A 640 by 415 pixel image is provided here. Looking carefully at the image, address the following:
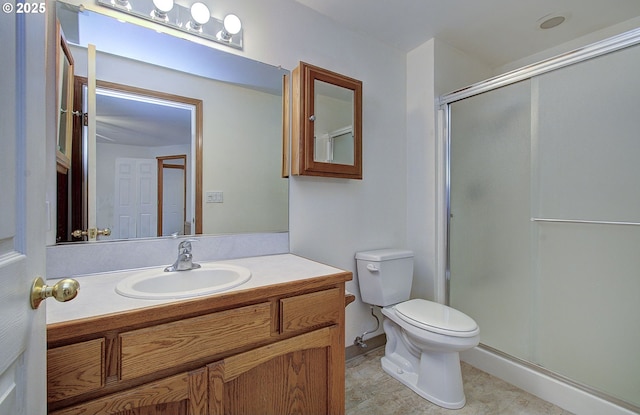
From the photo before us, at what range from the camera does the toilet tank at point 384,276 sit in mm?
1823

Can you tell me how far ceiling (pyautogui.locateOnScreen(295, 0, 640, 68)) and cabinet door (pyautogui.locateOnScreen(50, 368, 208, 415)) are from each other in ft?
6.51

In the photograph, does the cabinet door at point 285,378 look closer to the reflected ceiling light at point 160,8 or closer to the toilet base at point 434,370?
the toilet base at point 434,370

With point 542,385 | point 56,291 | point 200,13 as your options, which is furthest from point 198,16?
point 542,385

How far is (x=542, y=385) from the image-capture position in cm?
160

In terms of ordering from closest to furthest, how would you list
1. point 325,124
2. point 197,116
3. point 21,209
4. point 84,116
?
1. point 21,209
2. point 84,116
3. point 197,116
4. point 325,124

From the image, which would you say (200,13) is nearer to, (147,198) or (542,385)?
(147,198)

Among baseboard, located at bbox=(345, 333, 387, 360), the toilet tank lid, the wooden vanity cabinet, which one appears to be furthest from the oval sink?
baseboard, located at bbox=(345, 333, 387, 360)

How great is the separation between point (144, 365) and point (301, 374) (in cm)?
55

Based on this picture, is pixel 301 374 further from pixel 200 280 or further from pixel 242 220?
pixel 242 220

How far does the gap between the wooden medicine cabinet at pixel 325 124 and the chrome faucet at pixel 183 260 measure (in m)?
0.70

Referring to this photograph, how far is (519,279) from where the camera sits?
6.23ft

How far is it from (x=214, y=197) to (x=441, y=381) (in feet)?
5.09

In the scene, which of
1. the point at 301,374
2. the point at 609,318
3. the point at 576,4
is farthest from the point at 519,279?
A: the point at 576,4

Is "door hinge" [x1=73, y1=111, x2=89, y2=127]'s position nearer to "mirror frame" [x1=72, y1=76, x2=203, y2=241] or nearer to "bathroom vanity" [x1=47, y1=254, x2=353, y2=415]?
"mirror frame" [x1=72, y1=76, x2=203, y2=241]
